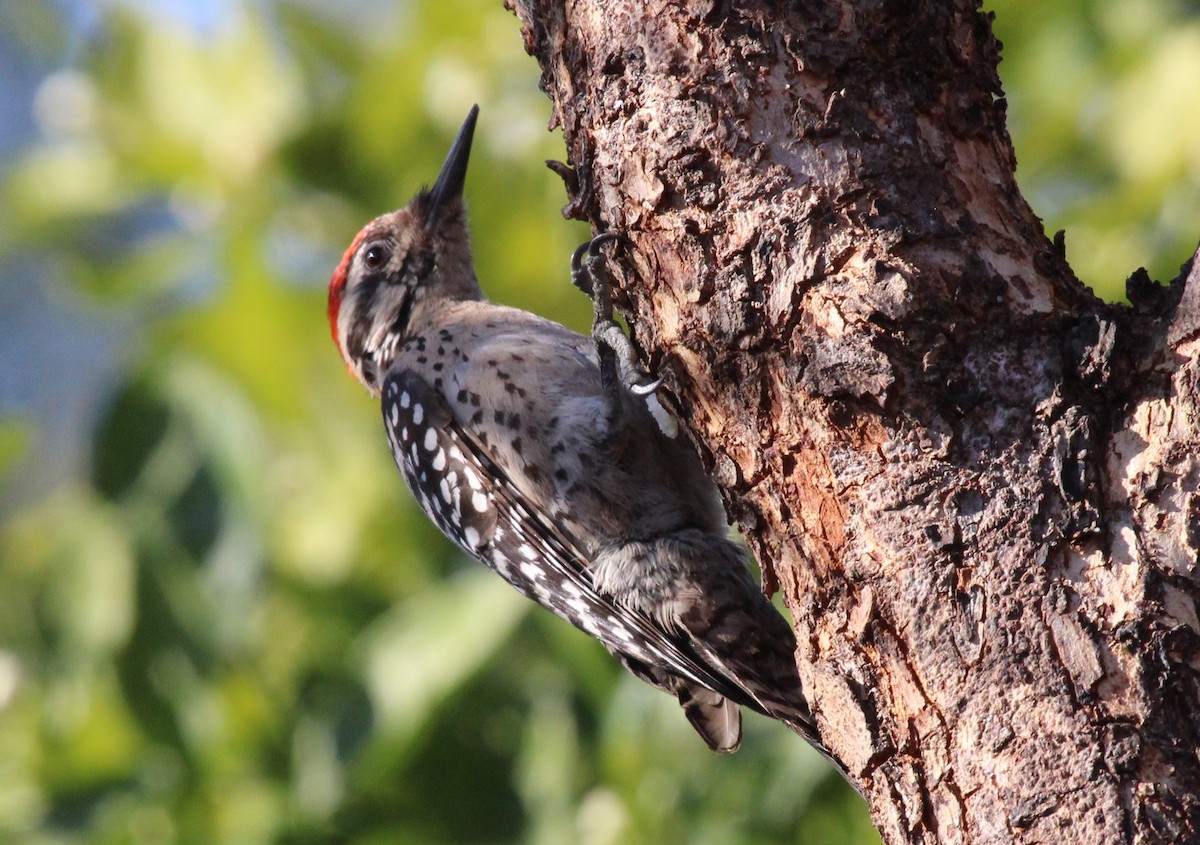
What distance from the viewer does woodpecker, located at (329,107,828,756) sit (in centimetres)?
338

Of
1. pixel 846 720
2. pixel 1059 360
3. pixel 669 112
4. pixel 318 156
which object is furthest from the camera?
pixel 318 156

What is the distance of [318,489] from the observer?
4.99 meters

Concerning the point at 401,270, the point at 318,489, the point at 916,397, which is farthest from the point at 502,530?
the point at 916,397

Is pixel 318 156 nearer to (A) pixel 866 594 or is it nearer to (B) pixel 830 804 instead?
(B) pixel 830 804

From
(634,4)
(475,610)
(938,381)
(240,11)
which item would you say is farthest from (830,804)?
(240,11)

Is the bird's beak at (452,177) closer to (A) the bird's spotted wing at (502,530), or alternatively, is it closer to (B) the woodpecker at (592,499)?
(B) the woodpecker at (592,499)

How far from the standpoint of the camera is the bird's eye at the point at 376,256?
4.66m

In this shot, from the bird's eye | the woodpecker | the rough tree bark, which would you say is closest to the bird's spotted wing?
the woodpecker

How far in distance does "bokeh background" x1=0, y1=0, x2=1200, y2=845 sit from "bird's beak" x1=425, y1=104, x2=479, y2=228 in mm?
270

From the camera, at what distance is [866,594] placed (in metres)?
2.02

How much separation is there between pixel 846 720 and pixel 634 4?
127 centimetres

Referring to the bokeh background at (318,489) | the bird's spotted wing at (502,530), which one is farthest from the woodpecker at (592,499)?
the bokeh background at (318,489)

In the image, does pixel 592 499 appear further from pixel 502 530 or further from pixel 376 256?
pixel 376 256

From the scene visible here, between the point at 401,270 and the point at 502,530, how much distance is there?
1279 millimetres
